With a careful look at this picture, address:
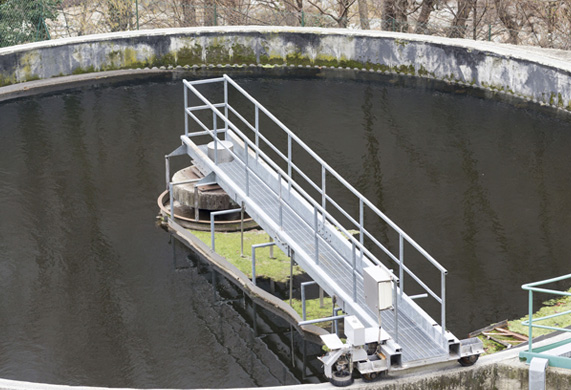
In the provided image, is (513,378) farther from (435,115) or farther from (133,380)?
(435,115)

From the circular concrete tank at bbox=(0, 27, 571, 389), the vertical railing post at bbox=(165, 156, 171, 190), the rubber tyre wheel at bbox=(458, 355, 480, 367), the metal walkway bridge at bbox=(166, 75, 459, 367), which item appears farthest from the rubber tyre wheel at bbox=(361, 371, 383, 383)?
the circular concrete tank at bbox=(0, 27, 571, 389)

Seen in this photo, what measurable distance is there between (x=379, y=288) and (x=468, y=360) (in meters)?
1.31

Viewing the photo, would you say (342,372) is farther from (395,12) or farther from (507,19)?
(395,12)

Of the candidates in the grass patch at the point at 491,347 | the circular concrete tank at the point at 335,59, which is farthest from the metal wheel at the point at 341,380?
the circular concrete tank at the point at 335,59

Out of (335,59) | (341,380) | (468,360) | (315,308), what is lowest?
(315,308)

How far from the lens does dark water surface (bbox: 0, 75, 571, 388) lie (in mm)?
14266

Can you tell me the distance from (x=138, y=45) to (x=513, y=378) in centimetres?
1772

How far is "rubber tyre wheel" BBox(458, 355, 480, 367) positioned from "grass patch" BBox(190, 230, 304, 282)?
14.3 ft

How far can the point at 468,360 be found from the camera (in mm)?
12242

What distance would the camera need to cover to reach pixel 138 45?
2755 cm

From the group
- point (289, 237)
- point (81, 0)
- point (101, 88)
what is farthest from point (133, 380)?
point (81, 0)

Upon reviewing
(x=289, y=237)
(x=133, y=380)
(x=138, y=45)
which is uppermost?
(x=138, y=45)

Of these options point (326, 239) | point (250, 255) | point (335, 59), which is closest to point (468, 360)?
point (326, 239)

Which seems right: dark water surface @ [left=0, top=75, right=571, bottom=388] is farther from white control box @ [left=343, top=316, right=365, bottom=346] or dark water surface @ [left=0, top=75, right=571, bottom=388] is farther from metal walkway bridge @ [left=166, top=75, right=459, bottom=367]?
white control box @ [left=343, top=316, right=365, bottom=346]
